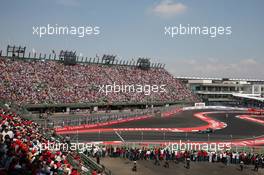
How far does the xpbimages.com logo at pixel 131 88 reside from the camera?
77.9 m

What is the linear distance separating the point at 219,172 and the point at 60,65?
58717 mm

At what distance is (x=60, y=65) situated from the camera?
8025cm

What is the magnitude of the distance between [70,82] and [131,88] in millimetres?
17017

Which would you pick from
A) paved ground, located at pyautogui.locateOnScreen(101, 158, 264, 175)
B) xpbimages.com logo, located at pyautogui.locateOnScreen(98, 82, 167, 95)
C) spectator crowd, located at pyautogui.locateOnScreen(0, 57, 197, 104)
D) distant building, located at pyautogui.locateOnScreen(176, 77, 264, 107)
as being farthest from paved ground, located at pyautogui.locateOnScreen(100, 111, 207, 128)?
distant building, located at pyautogui.locateOnScreen(176, 77, 264, 107)

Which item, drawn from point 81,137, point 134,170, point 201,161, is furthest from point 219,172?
point 81,137

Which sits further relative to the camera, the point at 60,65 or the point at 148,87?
the point at 148,87

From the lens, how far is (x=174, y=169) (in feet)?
92.9

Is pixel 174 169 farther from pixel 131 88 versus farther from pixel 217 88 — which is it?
pixel 217 88

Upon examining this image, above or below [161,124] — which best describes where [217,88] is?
above

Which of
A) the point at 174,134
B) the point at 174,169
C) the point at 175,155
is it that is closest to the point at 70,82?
the point at 174,134

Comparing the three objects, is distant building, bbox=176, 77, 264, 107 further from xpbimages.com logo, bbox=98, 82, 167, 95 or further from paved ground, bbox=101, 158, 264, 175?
paved ground, bbox=101, 158, 264, 175

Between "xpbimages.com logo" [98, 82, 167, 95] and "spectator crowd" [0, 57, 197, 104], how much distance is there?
980 millimetres

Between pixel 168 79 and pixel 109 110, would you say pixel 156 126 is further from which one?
pixel 168 79

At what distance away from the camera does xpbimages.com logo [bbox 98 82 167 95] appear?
77.9m
